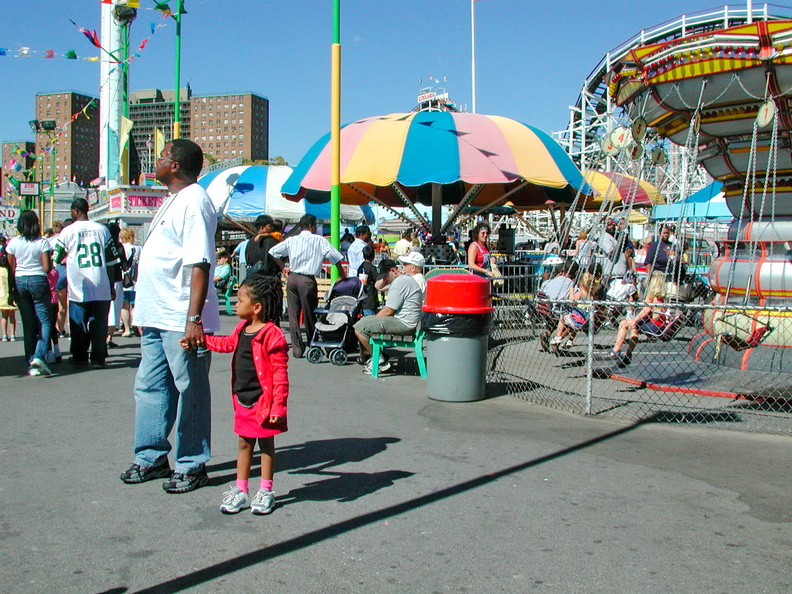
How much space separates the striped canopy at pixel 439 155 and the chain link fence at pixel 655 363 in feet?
11.3

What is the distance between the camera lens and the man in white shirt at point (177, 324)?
434 centimetres

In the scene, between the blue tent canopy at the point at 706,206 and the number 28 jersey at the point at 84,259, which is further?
the blue tent canopy at the point at 706,206

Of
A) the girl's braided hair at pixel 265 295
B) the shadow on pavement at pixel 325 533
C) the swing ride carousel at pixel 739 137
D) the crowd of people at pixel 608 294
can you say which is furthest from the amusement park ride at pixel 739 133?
the girl's braided hair at pixel 265 295

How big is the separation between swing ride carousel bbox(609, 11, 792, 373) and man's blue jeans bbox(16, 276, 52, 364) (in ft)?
23.1

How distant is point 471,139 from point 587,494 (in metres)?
9.46

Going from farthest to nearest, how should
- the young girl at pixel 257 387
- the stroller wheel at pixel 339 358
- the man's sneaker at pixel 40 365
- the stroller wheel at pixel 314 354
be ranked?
the stroller wheel at pixel 314 354 < the stroller wheel at pixel 339 358 < the man's sneaker at pixel 40 365 < the young girl at pixel 257 387

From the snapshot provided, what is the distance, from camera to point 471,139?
1317cm

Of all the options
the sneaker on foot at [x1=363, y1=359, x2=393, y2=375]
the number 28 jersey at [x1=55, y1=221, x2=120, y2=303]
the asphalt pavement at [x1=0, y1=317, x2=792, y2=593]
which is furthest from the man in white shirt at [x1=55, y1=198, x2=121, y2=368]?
the sneaker on foot at [x1=363, y1=359, x2=393, y2=375]

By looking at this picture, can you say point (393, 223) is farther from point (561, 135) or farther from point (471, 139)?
point (471, 139)

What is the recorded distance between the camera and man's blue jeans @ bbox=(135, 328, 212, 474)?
4391 millimetres

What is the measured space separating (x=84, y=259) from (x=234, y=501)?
5.43 m

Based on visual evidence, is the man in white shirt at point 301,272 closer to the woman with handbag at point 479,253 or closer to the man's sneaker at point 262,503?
the woman with handbag at point 479,253

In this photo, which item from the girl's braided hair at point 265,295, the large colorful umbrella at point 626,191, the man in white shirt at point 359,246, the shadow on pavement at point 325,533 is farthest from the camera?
the large colorful umbrella at point 626,191

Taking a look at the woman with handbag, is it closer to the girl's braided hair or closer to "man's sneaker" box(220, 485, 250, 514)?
the girl's braided hair
